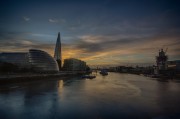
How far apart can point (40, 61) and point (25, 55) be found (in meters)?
10.0

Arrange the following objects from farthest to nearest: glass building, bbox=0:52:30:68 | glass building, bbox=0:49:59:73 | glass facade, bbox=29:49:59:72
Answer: glass facade, bbox=29:49:59:72 → glass building, bbox=0:49:59:73 → glass building, bbox=0:52:30:68

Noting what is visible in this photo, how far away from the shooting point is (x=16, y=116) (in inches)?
642

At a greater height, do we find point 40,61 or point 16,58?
point 16,58

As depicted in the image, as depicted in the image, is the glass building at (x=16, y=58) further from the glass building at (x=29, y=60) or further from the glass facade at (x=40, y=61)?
the glass facade at (x=40, y=61)

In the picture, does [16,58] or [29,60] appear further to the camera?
[29,60]

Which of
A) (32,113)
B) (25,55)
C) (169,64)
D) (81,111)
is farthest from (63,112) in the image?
(169,64)

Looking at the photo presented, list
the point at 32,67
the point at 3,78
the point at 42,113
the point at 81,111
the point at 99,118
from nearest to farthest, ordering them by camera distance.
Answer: the point at 99,118, the point at 42,113, the point at 81,111, the point at 3,78, the point at 32,67

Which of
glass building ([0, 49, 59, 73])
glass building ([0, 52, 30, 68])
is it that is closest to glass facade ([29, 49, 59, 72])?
glass building ([0, 49, 59, 73])

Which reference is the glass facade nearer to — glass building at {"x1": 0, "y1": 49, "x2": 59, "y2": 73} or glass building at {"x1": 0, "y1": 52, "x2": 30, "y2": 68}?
glass building at {"x1": 0, "y1": 49, "x2": 59, "y2": 73}

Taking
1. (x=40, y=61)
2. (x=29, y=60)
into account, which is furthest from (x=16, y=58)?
(x=40, y=61)

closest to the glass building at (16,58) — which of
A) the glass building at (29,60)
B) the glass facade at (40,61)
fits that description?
the glass building at (29,60)

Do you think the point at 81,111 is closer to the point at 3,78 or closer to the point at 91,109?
the point at 91,109

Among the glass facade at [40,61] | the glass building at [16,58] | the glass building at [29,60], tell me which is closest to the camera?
the glass building at [16,58]

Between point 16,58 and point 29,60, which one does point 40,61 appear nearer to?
point 29,60
